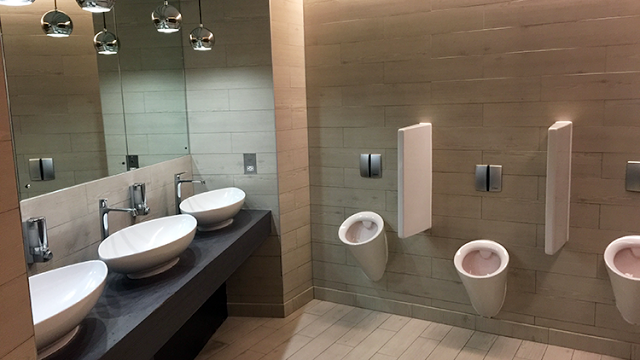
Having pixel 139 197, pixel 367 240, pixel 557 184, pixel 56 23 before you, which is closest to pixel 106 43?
pixel 56 23

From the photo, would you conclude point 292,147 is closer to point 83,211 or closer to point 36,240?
point 83,211

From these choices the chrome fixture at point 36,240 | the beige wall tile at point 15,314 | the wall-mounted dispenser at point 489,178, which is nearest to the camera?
the beige wall tile at point 15,314

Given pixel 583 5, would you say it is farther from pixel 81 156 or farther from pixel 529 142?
pixel 81 156

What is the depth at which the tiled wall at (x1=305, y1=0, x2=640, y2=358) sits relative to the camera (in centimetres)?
302

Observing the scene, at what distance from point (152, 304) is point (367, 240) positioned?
1.80 metres

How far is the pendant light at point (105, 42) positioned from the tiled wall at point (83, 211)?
714mm

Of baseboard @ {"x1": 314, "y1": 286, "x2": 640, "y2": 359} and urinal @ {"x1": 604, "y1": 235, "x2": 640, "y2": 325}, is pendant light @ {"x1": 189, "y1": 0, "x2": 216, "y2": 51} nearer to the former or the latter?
baseboard @ {"x1": 314, "y1": 286, "x2": 640, "y2": 359}

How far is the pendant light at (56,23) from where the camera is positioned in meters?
2.42

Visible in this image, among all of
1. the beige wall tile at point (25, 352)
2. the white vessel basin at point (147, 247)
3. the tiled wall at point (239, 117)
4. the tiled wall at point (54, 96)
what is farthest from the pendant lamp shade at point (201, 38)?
the beige wall tile at point (25, 352)

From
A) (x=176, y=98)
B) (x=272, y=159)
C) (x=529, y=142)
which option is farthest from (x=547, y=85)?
(x=176, y=98)

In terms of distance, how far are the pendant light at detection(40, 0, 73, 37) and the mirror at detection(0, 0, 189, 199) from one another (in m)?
0.03

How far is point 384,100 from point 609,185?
1531 mm

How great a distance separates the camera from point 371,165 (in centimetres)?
380

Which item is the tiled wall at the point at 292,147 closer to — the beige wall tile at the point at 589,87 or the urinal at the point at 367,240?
the urinal at the point at 367,240
